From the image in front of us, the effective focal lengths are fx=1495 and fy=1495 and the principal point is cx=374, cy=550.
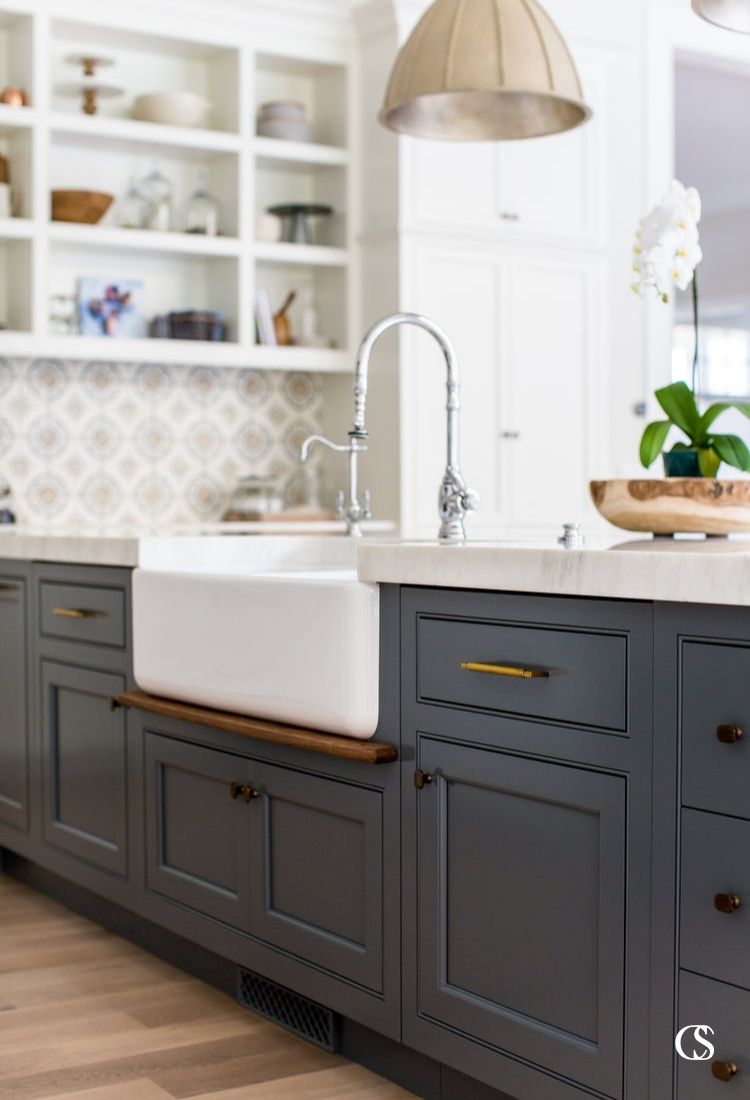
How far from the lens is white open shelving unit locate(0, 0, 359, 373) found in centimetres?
475

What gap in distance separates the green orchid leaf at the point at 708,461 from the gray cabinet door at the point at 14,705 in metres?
1.72

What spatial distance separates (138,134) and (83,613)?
2.31m

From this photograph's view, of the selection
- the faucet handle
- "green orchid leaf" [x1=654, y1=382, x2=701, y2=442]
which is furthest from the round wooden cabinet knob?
the faucet handle

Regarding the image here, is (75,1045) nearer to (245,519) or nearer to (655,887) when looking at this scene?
(655,887)

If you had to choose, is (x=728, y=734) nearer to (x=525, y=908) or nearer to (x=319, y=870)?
(x=525, y=908)

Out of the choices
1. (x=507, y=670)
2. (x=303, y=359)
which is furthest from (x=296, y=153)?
(x=507, y=670)

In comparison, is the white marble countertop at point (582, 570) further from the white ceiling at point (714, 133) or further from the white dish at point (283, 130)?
the white ceiling at point (714, 133)

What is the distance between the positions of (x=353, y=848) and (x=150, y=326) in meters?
3.14

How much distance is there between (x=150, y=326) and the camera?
5102 mm

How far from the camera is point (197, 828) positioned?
275 cm

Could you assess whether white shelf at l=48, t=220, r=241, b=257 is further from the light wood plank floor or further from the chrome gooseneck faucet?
the light wood plank floor

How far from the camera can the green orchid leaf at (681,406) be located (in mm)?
2467

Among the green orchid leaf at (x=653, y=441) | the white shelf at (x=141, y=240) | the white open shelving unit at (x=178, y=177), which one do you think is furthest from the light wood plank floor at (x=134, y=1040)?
the white shelf at (x=141, y=240)

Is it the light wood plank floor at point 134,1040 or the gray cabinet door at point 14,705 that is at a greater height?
the gray cabinet door at point 14,705
